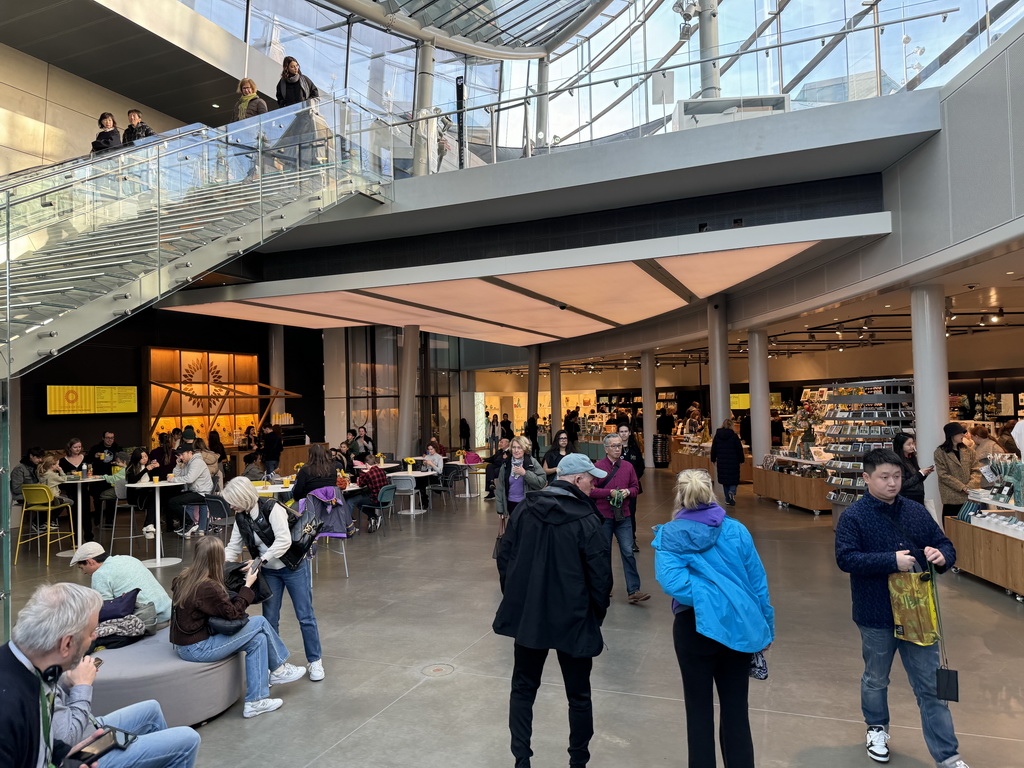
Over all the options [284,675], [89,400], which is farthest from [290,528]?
[89,400]

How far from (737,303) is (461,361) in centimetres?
1543

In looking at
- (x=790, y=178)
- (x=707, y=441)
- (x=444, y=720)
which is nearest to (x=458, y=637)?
(x=444, y=720)

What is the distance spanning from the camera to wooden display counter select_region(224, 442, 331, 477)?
60.4 feet

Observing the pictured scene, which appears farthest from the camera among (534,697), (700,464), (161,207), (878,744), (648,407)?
(648,407)

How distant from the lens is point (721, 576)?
3008 mm

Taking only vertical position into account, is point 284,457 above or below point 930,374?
below

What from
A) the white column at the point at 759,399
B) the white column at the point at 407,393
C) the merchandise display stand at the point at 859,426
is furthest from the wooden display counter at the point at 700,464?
the white column at the point at 407,393

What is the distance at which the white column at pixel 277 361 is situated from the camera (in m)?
21.5

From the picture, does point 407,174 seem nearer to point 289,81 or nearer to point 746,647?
point 289,81

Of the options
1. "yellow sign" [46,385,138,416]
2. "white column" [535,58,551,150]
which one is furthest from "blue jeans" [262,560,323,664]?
"yellow sign" [46,385,138,416]

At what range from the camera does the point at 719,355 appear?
14836mm

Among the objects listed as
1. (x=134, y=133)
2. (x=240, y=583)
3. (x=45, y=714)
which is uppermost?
(x=134, y=133)

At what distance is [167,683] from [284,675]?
0.91 meters

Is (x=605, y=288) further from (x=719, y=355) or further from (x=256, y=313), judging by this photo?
(x=256, y=313)
